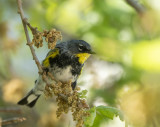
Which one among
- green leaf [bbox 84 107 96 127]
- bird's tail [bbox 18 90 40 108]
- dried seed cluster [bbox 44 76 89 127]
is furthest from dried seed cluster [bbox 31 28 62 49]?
→ bird's tail [bbox 18 90 40 108]

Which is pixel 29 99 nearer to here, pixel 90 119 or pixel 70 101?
pixel 70 101

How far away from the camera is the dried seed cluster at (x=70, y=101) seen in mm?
→ 2832

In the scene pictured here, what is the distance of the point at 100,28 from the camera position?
576cm

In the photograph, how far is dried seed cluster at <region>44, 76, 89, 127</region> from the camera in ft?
9.29

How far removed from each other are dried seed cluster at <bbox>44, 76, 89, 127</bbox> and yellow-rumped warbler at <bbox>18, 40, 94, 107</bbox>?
817 mm

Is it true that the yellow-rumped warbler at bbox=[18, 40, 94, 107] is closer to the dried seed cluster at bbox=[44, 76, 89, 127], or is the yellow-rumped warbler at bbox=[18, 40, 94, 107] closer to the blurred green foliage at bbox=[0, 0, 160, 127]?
the blurred green foliage at bbox=[0, 0, 160, 127]

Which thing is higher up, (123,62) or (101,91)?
(123,62)

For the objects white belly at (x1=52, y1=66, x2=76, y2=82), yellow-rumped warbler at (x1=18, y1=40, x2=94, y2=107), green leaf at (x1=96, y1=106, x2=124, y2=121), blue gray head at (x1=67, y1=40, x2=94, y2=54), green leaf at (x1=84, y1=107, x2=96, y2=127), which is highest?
blue gray head at (x1=67, y1=40, x2=94, y2=54)

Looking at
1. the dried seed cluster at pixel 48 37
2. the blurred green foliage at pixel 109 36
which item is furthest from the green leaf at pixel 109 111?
the dried seed cluster at pixel 48 37

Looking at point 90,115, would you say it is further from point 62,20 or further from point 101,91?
point 62,20

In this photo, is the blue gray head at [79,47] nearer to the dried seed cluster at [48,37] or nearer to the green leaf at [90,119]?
the dried seed cluster at [48,37]

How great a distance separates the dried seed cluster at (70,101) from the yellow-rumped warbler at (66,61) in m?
0.82

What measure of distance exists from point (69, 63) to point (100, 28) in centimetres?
171

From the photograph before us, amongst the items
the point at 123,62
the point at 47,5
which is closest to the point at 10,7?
the point at 47,5
